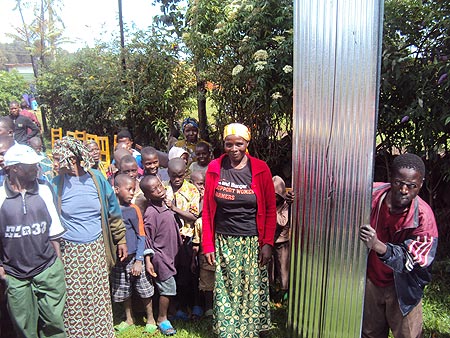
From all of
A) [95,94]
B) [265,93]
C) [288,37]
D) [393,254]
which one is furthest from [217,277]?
[95,94]

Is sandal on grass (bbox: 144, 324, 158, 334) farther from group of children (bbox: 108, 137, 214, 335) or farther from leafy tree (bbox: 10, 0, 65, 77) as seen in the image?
leafy tree (bbox: 10, 0, 65, 77)

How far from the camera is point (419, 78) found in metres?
3.83

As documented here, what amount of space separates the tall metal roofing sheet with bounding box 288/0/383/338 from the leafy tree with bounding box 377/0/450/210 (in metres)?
2.19

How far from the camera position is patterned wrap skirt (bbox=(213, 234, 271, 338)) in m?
3.10

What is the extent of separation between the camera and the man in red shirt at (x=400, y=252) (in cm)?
211

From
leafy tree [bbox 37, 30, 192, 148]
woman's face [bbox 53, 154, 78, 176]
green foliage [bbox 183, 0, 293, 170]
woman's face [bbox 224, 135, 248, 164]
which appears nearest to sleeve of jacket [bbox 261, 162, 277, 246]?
woman's face [bbox 224, 135, 248, 164]

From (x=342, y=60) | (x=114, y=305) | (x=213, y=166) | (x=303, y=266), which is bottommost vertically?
(x=114, y=305)

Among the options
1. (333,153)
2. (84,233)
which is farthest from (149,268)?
(333,153)

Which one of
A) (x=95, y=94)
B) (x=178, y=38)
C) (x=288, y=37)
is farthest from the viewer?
(x=95, y=94)

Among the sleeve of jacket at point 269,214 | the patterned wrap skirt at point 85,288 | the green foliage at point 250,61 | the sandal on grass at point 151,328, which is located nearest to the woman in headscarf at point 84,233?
the patterned wrap skirt at point 85,288

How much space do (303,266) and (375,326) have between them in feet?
2.78

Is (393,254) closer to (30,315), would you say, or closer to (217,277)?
(217,277)

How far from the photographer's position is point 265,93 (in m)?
5.20

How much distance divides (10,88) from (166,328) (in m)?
15.4
